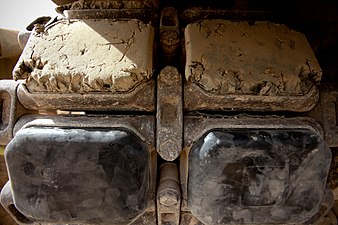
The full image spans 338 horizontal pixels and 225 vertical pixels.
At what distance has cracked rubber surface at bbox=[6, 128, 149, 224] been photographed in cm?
89

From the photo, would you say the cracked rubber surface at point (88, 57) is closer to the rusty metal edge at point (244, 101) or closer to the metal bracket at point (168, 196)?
the rusty metal edge at point (244, 101)

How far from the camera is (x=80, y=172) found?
90 cm

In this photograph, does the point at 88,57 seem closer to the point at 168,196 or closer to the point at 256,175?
the point at 168,196

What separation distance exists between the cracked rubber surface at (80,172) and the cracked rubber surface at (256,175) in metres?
0.15

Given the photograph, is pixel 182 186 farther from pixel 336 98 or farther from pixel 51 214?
pixel 336 98

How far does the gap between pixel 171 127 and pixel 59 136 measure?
0.28 meters

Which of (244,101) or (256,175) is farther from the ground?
(244,101)

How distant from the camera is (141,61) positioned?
95 cm

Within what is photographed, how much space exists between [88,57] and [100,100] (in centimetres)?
12

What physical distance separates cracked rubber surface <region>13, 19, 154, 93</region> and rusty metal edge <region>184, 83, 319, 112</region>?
0.13 metres

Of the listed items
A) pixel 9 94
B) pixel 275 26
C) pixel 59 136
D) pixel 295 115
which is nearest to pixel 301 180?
pixel 295 115

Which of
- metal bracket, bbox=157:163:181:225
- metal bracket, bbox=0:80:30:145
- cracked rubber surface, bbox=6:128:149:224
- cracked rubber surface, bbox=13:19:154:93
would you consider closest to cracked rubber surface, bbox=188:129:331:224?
metal bracket, bbox=157:163:181:225

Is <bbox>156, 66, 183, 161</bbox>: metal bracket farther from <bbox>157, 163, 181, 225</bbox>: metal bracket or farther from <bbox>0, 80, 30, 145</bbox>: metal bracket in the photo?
<bbox>0, 80, 30, 145</bbox>: metal bracket

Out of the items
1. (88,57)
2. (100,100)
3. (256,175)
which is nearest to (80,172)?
(100,100)
